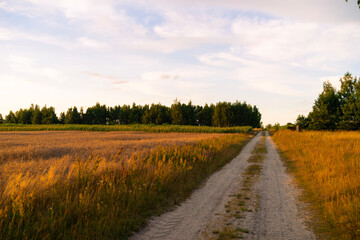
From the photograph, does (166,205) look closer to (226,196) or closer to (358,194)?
(226,196)

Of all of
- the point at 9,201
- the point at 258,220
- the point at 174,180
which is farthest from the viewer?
the point at 174,180

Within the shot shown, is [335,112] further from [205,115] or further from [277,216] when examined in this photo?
[205,115]

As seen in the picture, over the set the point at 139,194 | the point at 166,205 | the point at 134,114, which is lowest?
the point at 166,205

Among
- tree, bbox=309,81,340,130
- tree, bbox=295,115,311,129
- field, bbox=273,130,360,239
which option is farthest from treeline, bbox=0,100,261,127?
field, bbox=273,130,360,239

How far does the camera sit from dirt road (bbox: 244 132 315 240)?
5086 millimetres

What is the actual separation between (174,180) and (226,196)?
221 cm

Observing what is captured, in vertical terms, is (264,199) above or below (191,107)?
below

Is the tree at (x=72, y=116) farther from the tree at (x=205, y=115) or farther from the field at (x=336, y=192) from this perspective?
the field at (x=336, y=192)

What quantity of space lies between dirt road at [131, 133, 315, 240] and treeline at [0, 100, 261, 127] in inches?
3398

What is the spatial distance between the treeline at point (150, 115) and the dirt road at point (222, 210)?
283 feet

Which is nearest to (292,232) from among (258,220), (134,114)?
(258,220)

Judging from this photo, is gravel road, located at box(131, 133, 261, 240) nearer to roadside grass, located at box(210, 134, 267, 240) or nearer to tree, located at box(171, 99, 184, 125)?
roadside grass, located at box(210, 134, 267, 240)

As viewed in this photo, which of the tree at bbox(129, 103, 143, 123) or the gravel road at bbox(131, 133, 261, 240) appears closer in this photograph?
the gravel road at bbox(131, 133, 261, 240)

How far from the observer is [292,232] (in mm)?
5184
